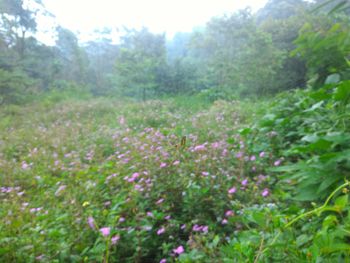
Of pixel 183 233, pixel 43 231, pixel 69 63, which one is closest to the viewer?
pixel 43 231

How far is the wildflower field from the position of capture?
0.96m

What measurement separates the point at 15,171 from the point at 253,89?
8.61 metres

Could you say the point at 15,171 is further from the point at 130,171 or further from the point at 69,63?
the point at 69,63

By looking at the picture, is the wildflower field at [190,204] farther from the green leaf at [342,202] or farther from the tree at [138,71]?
the tree at [138,71]

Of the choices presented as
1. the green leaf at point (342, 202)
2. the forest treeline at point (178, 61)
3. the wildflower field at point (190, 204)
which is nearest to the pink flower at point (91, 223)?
the wildflower field at point (190, 204)

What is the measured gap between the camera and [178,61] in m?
13.3

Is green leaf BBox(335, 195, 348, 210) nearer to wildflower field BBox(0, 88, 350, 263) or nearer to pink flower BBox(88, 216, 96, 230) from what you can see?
wildflower field BBox(0, 88, 350, 263)

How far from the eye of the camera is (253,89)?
9773mm

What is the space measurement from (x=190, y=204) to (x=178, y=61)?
12329 millimetres

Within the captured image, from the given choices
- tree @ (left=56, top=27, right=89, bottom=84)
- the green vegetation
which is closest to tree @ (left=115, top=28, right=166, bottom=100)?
tree @ (left=56, top=27, right=89, bottom=84)

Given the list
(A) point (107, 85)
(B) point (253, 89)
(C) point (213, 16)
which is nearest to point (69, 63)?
(A) point (107, 85)

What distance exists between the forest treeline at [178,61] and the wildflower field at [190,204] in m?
4.55

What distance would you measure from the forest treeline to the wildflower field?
455 centimetres

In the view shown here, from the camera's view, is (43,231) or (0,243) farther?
(43,231)
